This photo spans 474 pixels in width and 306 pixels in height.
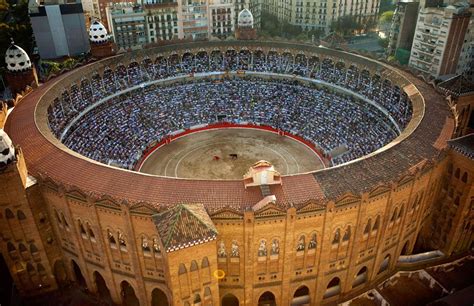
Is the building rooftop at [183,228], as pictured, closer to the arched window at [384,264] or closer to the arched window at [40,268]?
the arched window at [40,268]

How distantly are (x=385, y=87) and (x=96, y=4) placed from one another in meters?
102

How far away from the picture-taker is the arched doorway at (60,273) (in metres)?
54.0

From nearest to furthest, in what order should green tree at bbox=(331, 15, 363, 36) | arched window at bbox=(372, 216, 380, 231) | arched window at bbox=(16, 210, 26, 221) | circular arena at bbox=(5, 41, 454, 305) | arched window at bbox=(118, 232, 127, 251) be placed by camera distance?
circular arena at bbox=(5, 41, 454, 305), arched window at bbox=(118, 232, 127, 251), arched window at bbox=(16, 210, 26, 221), arched window at bbox=(372, 216, 380, 231), green tree at bbox=(331, 15, 363, 36)

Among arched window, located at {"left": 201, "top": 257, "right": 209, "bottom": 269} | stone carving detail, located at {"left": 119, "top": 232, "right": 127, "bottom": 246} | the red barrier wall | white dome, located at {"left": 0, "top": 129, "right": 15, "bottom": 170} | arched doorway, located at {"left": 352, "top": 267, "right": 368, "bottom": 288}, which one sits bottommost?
arched doorway, located at {"left": 352, "top": 267, "right": 368, "bottom": 288}

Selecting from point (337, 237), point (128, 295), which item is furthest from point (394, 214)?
point (128, 295)

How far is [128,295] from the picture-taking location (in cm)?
5269

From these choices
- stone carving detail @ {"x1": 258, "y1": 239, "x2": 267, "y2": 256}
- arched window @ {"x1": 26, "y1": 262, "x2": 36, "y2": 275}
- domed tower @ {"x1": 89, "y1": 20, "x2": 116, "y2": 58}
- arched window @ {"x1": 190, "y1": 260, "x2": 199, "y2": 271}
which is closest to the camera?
arched window @ {"x1": 190, "y1": 260, "x2": 199, "y2": 271}

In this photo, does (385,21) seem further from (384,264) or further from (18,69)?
(18,69)

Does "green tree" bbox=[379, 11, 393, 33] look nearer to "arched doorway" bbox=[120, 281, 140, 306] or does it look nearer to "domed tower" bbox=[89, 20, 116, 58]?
"domed tower" bbox=[89, 20, 116, 58]

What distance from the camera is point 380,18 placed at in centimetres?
16400

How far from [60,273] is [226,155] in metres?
37.1

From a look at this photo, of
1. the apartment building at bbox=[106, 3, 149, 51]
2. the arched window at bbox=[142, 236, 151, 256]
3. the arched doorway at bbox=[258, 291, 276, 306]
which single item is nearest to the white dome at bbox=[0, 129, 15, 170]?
the arched window at bbox=[142, 236, 151, 256]

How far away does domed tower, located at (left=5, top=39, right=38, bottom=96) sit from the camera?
247ft

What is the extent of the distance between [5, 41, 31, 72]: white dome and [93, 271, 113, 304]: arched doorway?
44802mm
